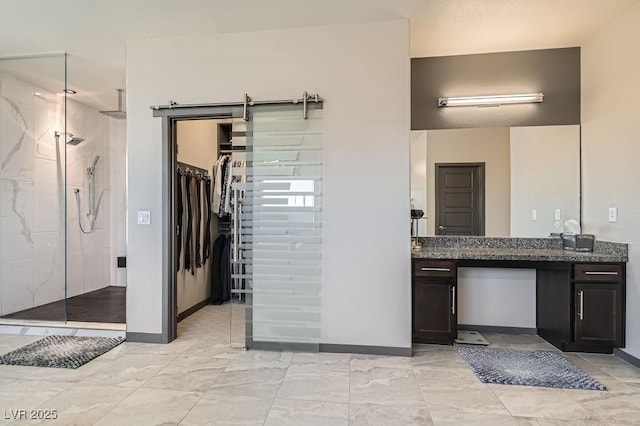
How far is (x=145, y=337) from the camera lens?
10.2 ft

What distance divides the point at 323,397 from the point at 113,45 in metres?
3.48

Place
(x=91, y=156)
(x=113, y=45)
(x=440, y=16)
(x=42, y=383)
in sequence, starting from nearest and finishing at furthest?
(x=42, y=383), (x=440, y=16), (x=113, y=45), (x=91, y=156)

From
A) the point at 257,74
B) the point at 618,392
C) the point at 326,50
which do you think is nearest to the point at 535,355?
the point at 618,392

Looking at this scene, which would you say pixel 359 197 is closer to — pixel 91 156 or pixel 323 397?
pixel 323 397

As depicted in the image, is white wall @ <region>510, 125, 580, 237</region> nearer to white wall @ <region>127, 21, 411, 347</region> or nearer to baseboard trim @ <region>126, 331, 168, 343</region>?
white wall @ <region>127, 21, 411, 347</region>

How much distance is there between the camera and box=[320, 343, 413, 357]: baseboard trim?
2787 mm

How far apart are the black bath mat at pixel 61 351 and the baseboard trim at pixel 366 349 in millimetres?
1901

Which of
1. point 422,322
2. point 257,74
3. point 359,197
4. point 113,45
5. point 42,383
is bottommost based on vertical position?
point 42,383

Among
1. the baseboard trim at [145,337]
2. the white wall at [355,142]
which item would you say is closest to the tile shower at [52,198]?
the baseboard trim at [145,337]

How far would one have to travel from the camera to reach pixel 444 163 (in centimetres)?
336

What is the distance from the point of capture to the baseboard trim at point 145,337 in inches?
122

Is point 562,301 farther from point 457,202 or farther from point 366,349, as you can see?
point 366,349

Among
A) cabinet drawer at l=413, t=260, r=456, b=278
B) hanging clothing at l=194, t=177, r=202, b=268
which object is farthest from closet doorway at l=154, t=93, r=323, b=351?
hanging clothing at l=194, t=177, r=202, b=268

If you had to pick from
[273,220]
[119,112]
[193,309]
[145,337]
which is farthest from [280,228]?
[119,112]
